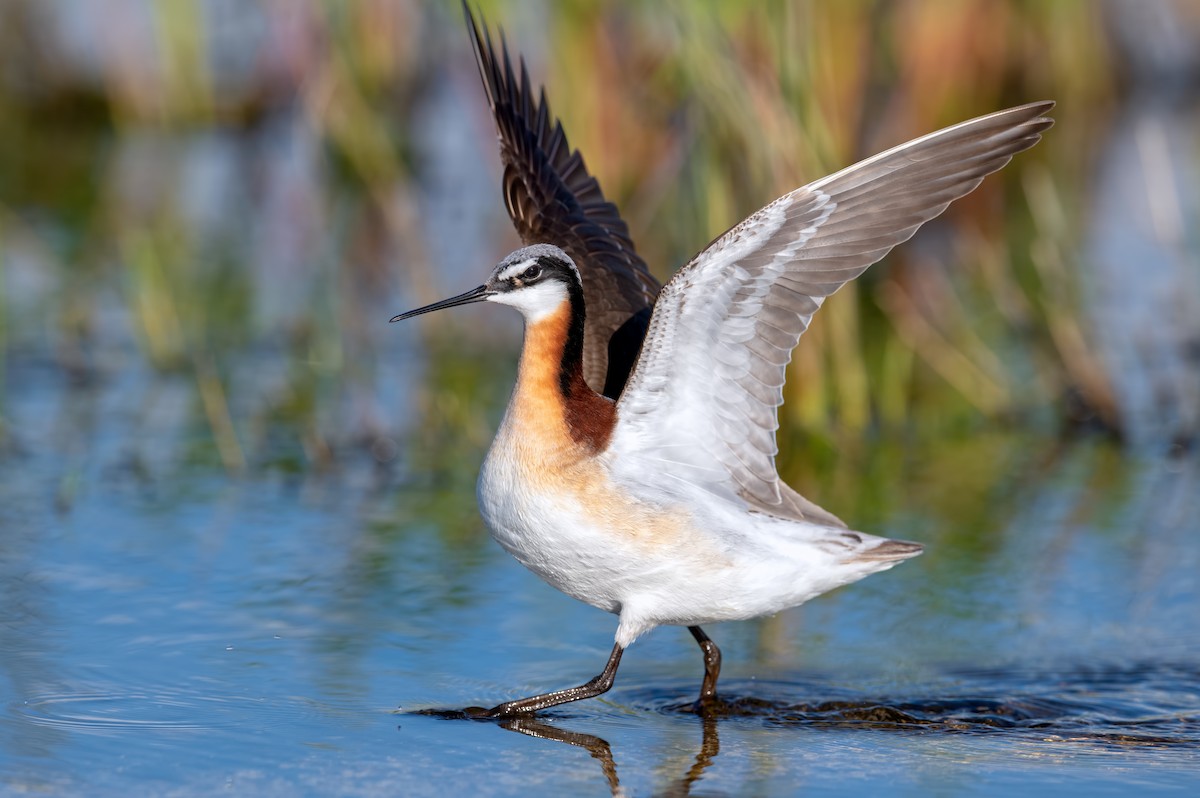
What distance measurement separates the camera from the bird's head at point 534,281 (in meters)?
6.00

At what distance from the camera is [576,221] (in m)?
7.19

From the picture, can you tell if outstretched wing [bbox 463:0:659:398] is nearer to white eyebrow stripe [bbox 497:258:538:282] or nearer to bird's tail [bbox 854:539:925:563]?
white eyebrow stripe [bbox 497:258:538:282]

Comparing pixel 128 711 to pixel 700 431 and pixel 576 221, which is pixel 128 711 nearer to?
pixel 700 431

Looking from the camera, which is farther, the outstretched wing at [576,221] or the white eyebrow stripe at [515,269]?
the outstretched wing at [576,221]

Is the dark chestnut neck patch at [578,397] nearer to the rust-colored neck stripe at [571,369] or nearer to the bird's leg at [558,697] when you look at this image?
the rust-colored neck stripe at [571,369]

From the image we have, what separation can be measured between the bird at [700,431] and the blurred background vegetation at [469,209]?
2641 millimetres

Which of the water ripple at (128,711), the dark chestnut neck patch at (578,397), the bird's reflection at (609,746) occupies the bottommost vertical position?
the water ripple at (128,711)

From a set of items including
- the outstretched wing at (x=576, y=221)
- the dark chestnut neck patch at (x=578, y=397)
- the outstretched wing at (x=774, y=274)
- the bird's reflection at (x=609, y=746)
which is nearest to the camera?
the bird's reflection at (x=609, y=746)

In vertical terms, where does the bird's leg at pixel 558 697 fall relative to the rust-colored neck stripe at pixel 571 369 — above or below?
below

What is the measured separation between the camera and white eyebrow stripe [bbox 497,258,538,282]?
599 centimetres

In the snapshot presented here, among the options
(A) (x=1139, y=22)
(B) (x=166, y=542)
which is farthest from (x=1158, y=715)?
(A) (x=1139, y=22)

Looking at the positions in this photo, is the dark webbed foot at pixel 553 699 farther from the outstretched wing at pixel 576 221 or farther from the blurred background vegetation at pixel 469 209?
the blurred background vegetation at pixel 469 209

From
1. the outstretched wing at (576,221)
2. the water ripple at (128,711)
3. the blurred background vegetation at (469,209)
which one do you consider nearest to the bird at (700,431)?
the outstretched wing at (576,221)

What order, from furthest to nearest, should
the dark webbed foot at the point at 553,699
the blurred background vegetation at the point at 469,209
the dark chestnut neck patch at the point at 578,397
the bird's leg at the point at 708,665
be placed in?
the blurred background vegetation at the point at 469,209, the bird's leg at the point at 708,665, the dark chestnut neck patch at the point at 578,397, the dark webbed foot at the point at 553,699
